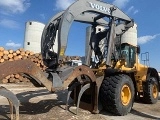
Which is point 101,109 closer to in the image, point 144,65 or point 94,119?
point 94,119

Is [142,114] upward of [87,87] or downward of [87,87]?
downward

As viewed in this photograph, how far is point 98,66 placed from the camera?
8016 millimetres

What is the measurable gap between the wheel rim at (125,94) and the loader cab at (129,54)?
1.27 meters

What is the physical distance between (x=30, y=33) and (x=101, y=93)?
19.6 m

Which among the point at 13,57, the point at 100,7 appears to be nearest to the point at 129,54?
the point at 100,7

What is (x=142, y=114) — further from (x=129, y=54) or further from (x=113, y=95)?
(x=129, y=54)

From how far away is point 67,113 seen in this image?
6746 millimetres

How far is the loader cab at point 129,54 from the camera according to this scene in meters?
8.52

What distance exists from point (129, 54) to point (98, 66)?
134 cm

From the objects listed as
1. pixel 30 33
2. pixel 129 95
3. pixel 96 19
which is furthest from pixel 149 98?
pixel 30 33

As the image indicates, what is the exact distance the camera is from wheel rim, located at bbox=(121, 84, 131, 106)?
7152mm

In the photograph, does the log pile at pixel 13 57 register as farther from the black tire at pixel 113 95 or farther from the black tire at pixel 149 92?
the black tire at pixel 113 95

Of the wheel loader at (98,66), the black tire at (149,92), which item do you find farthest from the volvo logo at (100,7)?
the black tire at (149,92)

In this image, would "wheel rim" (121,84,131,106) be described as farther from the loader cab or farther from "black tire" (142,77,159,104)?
"black tire" (142,77,159,104)
